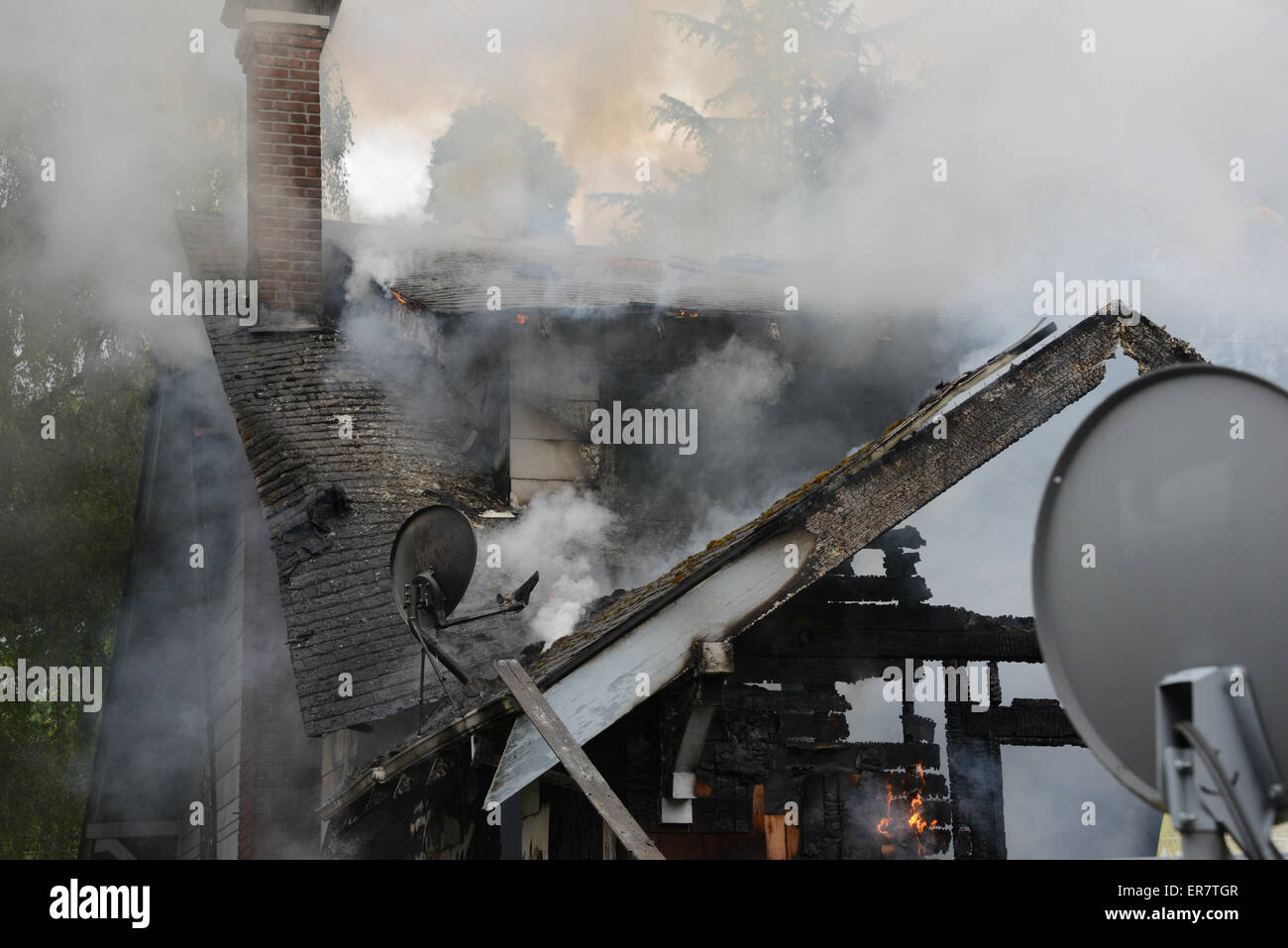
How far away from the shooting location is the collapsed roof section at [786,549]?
6.16 metres

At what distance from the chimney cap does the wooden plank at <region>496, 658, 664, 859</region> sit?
8.10 metres

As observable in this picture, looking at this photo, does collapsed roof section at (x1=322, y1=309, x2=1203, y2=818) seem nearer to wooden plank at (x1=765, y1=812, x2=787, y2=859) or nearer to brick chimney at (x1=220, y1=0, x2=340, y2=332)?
wooden plank at (x1=765, y1=812, x2=787, y2=859)

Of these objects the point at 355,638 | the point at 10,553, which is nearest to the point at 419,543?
the point at 355,638

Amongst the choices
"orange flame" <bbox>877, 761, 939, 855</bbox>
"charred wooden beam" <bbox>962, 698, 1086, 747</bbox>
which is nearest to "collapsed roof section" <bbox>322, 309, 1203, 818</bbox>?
"charred wooden beam" <bbox>962, 698, 1086, 747</bbox>

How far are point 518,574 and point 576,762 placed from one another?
3755 mm

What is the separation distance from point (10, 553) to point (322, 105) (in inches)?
394

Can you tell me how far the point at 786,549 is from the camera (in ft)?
21.1

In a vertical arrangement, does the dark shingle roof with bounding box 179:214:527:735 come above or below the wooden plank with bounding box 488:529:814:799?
above

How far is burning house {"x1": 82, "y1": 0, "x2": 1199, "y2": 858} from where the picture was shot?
6.61m

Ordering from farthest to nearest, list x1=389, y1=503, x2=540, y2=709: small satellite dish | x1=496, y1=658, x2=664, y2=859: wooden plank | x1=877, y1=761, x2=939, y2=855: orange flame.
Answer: x1=877, y1=761, x2=939, y2=855: orange flame
x1=389, y1=503, x2=540, y2=709: small satellite dish
x1=496, y1=658, x2=664, y2=859: wooden plank

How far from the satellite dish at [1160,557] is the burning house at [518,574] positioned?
260 centimetres

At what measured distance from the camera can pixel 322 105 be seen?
23.3 metres

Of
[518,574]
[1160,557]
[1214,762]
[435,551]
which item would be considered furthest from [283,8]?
[1214,762]
